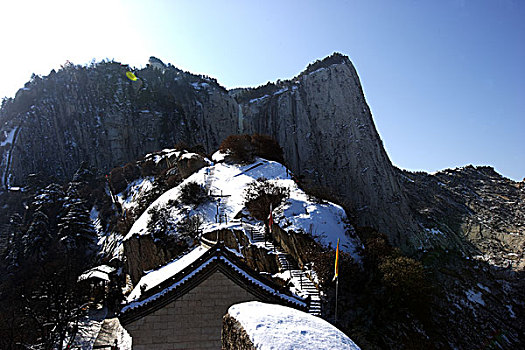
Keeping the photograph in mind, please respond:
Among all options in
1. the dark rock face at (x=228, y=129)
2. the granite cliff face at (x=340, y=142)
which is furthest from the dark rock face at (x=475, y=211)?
the granite cliff face at (x=340, y=142)

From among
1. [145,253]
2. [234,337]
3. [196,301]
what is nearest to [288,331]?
[234,337]

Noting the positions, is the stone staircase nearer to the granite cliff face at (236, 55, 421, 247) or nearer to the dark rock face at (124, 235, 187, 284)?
the dark rock face at (124, 235, 187, 284)

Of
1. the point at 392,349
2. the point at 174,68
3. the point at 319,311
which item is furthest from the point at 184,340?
the point at 174,68

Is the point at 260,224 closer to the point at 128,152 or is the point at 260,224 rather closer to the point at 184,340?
the point at 184,340

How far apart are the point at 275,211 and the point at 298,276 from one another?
596cm

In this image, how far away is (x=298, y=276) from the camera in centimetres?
1752

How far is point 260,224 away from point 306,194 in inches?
174

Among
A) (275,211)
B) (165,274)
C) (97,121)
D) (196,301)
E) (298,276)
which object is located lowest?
(298,276)

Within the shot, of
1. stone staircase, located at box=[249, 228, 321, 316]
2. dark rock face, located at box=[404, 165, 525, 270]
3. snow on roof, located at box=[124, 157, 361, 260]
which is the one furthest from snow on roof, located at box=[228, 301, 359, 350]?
dark rock face, located at box=[404, 165, 525, 270]

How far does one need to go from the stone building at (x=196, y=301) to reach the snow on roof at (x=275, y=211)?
990cm

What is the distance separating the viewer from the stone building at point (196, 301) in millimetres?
9250

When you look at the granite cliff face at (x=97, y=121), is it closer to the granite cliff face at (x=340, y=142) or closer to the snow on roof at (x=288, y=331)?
the granite cliff face at (x=340, y=142)

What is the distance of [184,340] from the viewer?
930 centimetres

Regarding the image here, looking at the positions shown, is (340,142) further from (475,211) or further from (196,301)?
(196,301)
